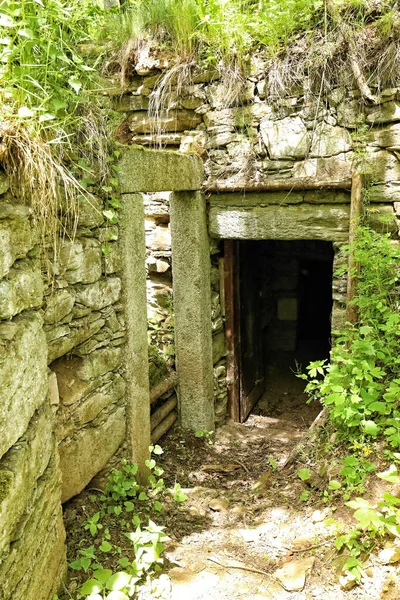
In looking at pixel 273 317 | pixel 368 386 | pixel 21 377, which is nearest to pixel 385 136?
pixel 368 386

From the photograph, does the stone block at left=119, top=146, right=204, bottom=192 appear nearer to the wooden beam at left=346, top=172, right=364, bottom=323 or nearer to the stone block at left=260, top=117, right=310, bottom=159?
the stone block at left=260, top=117, right=310, bottom=159

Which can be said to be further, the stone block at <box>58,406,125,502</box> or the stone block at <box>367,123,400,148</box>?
the stone block at <box>367,123,400,148</box>

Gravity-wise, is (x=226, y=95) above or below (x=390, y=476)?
above

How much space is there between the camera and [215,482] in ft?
13.9

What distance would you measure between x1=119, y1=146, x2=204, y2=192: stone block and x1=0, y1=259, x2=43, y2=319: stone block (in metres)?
1.30

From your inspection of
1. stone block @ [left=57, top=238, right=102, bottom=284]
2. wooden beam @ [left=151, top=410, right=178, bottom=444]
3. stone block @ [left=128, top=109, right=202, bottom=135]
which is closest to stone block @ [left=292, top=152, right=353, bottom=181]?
stone block @ [left=128, top=109, right=202, bottom=135]

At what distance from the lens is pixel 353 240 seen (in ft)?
13.1

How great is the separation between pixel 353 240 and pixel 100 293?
2.06 meters

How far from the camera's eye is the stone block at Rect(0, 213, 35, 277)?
Answer: 1.88 meters

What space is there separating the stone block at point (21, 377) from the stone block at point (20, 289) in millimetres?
59

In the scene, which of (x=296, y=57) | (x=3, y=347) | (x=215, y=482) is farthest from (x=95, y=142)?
(x=215, y=482)

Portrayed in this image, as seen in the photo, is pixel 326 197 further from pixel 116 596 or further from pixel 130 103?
pixel 116 596

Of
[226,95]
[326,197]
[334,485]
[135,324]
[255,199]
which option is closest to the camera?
[334,485]

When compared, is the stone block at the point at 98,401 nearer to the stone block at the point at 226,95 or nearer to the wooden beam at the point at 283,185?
the wooden beam at the point at 283,185
